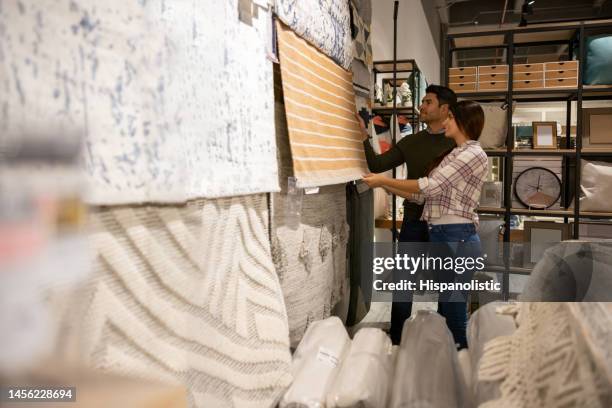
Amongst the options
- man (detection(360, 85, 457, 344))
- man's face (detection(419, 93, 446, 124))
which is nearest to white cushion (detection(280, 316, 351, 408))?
man (detection(360, 85, 457, 344))

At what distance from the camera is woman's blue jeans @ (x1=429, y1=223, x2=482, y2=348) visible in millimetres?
2414

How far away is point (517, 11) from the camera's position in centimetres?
799

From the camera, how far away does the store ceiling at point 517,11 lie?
25.2ft

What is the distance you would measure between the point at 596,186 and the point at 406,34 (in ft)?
9.17

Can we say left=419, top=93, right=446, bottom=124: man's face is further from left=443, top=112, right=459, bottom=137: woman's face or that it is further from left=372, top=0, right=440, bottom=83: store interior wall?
left=372, top=0, right=440, bottom=83: store interior wall


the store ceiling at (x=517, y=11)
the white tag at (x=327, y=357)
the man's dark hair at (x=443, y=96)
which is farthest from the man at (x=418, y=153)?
the store ceiling at (x=517, y=11)

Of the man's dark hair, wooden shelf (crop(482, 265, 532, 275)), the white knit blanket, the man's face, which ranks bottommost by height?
wooden shelf (crop(482, 265, 532, 275))

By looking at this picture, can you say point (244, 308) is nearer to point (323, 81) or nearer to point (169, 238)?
point (169, 238)

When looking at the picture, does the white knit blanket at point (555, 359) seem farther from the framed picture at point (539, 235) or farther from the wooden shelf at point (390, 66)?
the wooden shelf at point (390, 66)

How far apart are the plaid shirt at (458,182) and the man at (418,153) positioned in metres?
0.34

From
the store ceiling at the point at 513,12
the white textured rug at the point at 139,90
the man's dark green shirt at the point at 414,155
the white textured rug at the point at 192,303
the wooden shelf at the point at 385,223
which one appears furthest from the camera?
the store ceiling at the point at 513,12

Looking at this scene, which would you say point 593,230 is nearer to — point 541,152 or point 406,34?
point 541,152

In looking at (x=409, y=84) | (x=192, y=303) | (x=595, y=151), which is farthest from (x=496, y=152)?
(x=192, y=303)

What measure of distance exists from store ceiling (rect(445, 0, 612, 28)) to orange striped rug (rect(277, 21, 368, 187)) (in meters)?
6.23
